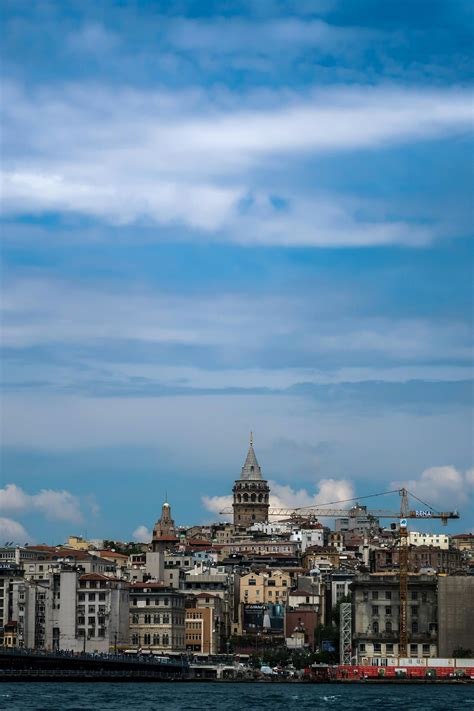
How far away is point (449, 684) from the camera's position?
134 m

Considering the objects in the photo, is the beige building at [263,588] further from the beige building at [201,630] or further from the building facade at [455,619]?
the building facade at [455,619]

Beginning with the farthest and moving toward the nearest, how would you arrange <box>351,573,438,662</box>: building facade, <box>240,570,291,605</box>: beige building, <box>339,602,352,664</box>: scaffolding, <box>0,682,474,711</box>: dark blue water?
<box>240,570,291,605</box>: beige building, <box>339,602,352,664</box>: scaffolding, <box>351,573,438,662</box>: building facade, <box>0,682,474,711</box>: dark blue water

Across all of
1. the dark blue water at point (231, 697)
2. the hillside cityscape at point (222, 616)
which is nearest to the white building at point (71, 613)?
the hillside cityscape at point (222, 616)

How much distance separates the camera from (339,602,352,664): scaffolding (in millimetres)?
147500

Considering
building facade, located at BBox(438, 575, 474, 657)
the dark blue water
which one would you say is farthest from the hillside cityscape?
the dark blue water

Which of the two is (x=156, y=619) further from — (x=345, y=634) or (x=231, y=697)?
(x=231, y=697)

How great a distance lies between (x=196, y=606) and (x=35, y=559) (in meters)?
24.4

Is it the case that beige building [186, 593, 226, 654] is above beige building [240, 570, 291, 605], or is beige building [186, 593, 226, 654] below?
below

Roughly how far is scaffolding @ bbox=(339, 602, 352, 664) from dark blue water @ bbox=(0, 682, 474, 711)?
13418 mm

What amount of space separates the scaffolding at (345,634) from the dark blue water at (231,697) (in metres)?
13.4

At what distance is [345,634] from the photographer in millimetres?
151000

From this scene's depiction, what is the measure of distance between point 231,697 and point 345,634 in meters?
Answer: 40.6

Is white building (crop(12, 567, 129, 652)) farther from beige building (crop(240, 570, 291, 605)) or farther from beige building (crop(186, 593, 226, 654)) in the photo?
beige building (crop(240, 570, 291, 605))

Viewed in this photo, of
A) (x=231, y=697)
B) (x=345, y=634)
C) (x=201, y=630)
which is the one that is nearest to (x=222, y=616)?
(x=201, y=630)
